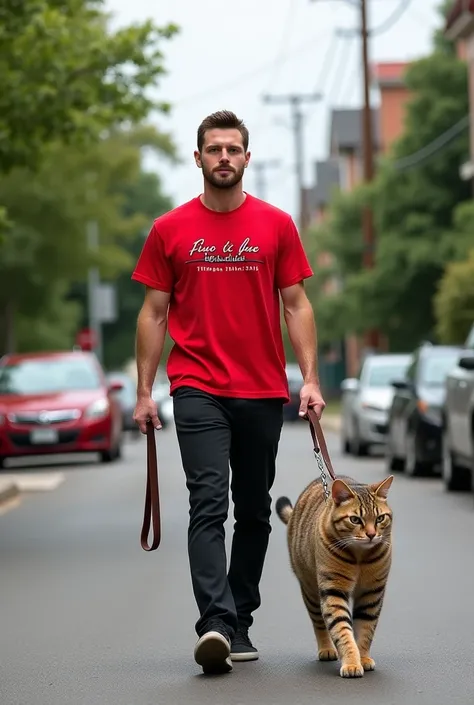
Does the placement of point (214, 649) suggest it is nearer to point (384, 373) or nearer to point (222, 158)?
point (222, 158)

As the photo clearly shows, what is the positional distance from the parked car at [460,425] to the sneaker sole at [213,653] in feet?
29.4

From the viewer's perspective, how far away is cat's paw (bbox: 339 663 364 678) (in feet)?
23.5

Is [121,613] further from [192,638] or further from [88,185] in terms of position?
[88,185]

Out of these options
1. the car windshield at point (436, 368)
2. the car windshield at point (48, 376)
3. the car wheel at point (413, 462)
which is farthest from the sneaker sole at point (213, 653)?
the car windshield at point (48, 376)

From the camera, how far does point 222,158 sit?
7.48 meters

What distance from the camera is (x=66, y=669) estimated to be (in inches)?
310

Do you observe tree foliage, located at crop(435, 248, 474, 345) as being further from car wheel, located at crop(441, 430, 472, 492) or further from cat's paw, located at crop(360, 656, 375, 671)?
cat's paw, located at crop(360, 656, 375, 671)

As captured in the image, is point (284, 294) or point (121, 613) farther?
point (121, 613)

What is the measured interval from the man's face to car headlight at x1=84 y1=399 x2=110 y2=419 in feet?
56.5

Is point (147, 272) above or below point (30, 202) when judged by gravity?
below

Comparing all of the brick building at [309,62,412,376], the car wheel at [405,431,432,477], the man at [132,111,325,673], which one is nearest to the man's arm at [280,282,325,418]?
the man at [132,111,325,673]

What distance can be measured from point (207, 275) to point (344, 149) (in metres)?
72.5

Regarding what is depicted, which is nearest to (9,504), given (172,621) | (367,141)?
(172,621)

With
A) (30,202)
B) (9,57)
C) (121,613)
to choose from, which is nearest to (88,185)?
(30,202)
